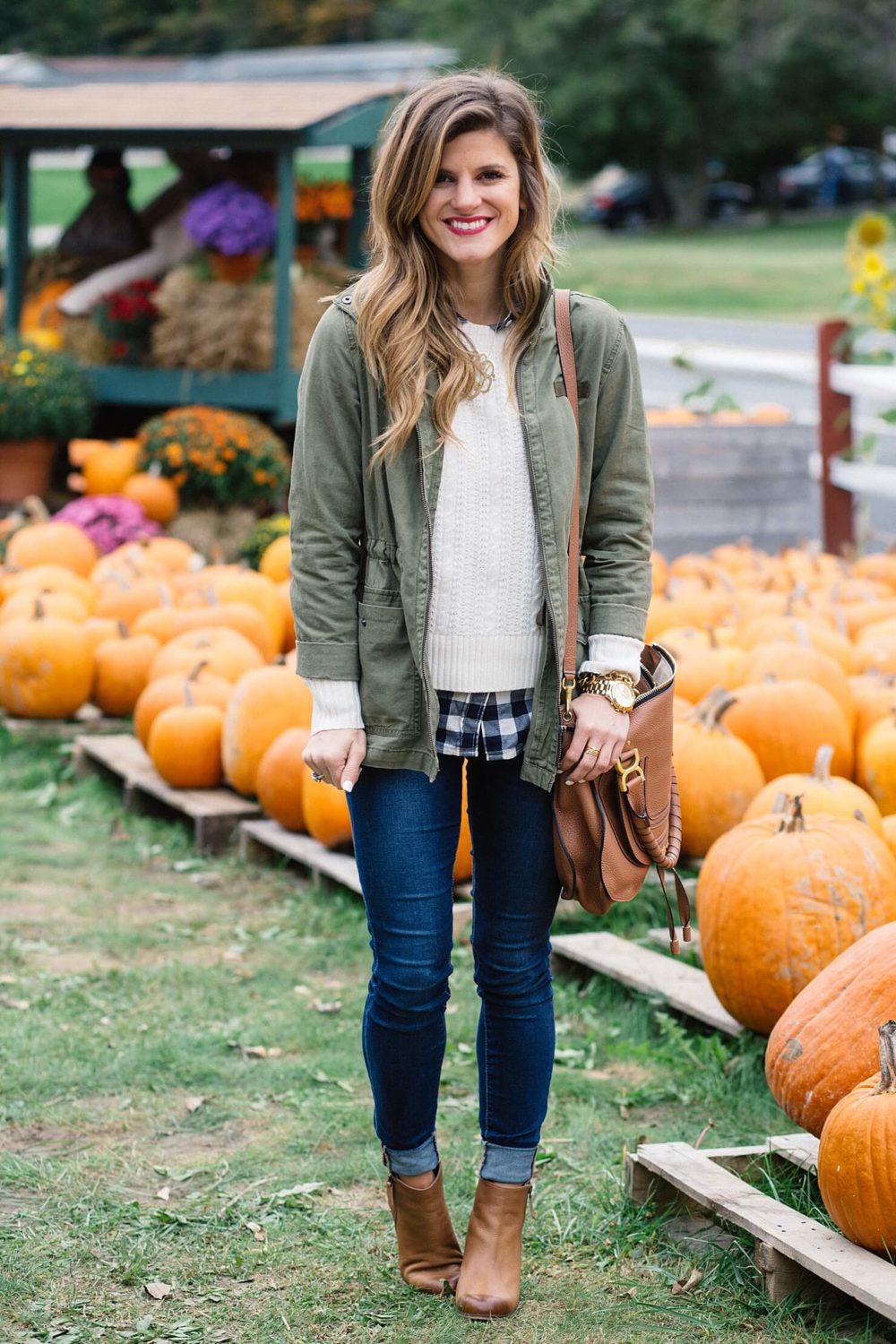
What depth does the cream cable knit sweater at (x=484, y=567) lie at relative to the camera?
7.70ft

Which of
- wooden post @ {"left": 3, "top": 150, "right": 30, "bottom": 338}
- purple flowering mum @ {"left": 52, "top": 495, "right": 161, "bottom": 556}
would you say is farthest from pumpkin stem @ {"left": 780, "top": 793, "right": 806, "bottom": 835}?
wooden post @ {"left": 3, "top": 150, "right": 30, "bottom": 338}

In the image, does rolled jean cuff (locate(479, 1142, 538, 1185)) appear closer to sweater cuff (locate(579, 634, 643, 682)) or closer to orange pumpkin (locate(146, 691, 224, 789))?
sweater cuff (locate(579, 634, 643, 682))

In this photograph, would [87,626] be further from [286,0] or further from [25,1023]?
[286,0]

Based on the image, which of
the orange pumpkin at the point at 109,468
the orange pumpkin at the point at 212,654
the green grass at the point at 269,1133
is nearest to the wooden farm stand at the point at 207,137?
the orange pumpkin at the point at 109,468

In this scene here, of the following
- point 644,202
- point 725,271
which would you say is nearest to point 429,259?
point 725,271

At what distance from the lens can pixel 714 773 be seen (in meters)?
4.23

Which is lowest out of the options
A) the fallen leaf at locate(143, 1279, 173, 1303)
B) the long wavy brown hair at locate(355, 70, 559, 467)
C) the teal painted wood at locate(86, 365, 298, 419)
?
the fallen leaf at locate(143, 1279, 173, 1303)

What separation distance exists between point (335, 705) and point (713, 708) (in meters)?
2.07

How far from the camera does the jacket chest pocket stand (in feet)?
7.75

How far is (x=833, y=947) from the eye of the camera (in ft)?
10.6

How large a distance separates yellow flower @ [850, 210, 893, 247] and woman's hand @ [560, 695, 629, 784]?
6303 mm

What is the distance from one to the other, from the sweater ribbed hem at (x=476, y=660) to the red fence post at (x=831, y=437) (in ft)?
19.1

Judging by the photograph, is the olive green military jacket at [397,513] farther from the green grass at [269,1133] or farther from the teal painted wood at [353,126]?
the teal painted wood at [353,126]

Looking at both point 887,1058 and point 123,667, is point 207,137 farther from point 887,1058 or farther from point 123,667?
point 887,1058
